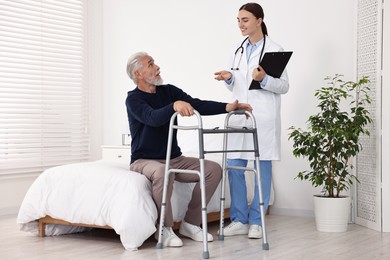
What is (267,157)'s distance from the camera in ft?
13.2

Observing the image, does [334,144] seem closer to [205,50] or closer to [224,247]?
[224,247]

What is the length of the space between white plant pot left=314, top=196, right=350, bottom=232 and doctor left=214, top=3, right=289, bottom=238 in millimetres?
507

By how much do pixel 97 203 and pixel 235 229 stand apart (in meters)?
0.96

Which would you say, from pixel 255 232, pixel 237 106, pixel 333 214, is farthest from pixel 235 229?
pixel 237 106

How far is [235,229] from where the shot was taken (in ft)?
13.4

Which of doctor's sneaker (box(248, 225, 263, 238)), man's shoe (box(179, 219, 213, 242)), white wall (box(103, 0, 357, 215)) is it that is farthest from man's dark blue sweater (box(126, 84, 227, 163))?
white wall (box(103, 0, 357, 215))

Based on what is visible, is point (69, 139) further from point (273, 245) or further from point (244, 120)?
point (273, 245)

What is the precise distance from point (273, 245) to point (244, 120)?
2.77ft

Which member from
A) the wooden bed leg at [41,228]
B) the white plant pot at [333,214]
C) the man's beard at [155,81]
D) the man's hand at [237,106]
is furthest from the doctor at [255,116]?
the wooden bed leg at [41,228]

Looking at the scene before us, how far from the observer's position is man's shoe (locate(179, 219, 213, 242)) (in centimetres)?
383

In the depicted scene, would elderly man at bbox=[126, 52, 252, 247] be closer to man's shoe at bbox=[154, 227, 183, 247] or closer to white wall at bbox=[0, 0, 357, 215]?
man's shoe at bbox=[154, 227, 183, 247]

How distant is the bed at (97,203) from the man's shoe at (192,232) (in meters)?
0.06

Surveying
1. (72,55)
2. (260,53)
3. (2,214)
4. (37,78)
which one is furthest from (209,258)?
(72,55)

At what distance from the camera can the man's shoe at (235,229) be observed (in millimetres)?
4059
